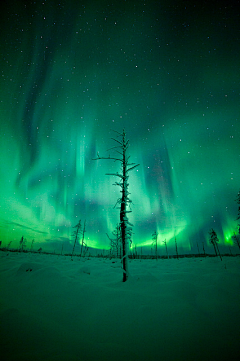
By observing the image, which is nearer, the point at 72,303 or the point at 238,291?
the point at 72,303

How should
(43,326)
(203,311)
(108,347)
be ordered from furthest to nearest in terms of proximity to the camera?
(203,311) → (43,326) → (108,347)

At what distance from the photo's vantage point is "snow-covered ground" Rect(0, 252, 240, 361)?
9.31 feet

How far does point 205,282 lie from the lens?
6641mm

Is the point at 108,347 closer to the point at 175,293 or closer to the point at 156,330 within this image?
the point at 156,330

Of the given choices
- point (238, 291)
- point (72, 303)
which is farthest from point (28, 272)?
point (238, 291)

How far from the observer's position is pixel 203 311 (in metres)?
4.23

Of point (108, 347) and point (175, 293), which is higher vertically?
point (175, 293)

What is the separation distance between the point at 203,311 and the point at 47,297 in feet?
18.7

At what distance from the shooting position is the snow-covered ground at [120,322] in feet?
9.31

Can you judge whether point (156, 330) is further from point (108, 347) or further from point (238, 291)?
point (238, 291)

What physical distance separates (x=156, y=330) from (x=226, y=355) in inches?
59.3

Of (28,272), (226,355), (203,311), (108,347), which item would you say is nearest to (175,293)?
(203,311)

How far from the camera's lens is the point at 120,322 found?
394cm

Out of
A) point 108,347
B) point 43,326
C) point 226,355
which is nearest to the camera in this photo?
point 226,355
